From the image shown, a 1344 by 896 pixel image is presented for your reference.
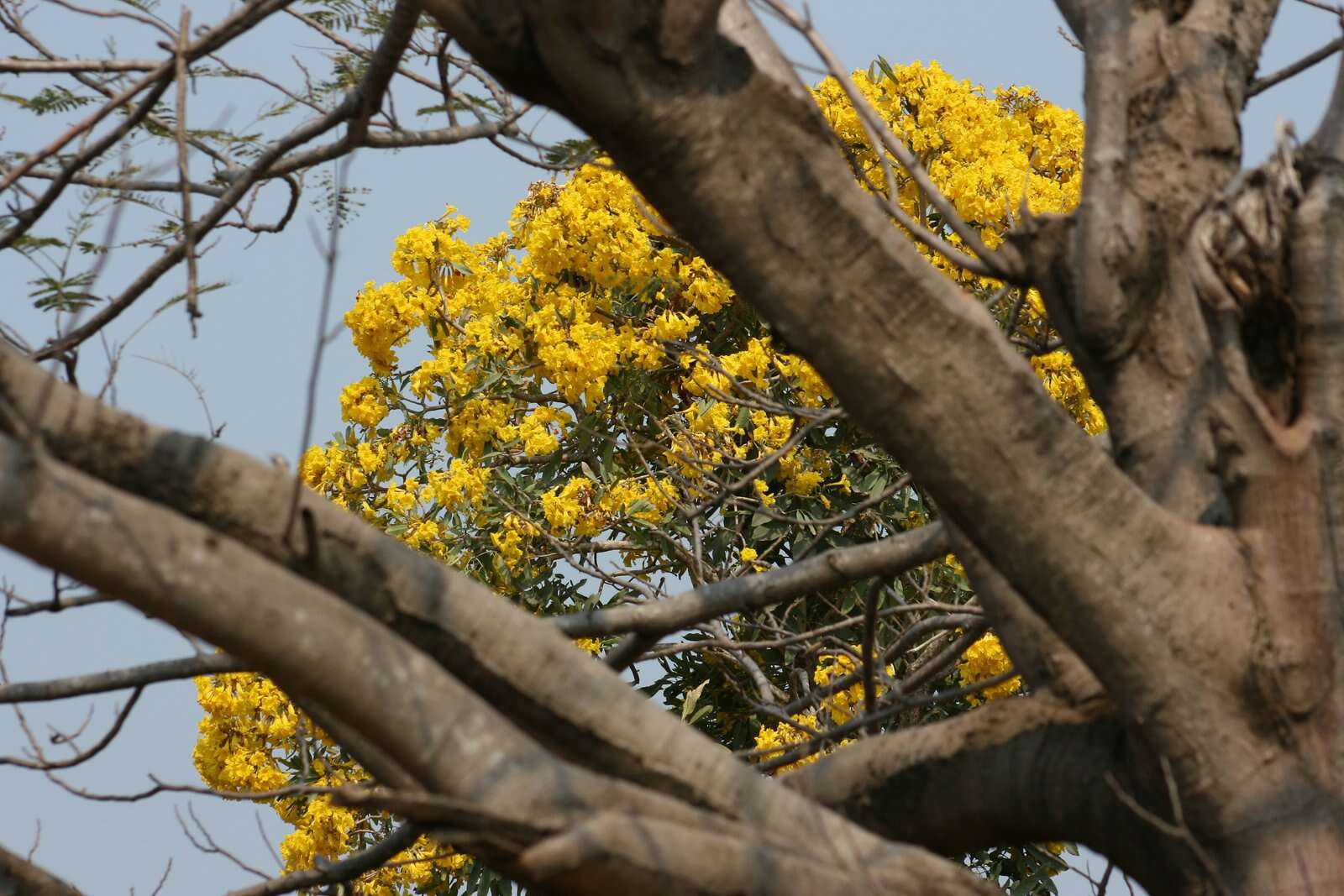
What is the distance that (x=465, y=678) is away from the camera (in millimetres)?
2027

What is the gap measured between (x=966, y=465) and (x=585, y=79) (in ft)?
2.63

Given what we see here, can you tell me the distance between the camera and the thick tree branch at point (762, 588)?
2.84m

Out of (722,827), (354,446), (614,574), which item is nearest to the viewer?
(722,827)

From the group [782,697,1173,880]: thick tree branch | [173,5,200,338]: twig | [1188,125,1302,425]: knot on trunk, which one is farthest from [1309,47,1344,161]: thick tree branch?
[173,5,200,338]: twig

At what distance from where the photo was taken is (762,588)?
9.44 ft

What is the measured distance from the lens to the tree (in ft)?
5.65

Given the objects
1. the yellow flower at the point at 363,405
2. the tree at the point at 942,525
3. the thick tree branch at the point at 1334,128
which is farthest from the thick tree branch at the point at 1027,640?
the yellow flower at the point at 363,405

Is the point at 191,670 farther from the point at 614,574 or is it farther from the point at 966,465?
the point at 614,574

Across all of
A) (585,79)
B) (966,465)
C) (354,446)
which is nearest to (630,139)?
(585,79)

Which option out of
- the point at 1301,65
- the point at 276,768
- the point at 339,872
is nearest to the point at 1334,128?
Result: the point at 1301,65

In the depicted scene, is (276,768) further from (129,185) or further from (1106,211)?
(1106,211)

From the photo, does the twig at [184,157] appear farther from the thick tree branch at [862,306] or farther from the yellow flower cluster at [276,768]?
the yellow flower cluster at [276,768]

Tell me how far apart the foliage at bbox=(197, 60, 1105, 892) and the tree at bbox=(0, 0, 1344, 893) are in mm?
2577

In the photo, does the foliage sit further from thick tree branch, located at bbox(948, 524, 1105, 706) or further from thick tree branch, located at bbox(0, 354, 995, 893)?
thick tree branch, located at bbox(0, 354, 995, 893)
